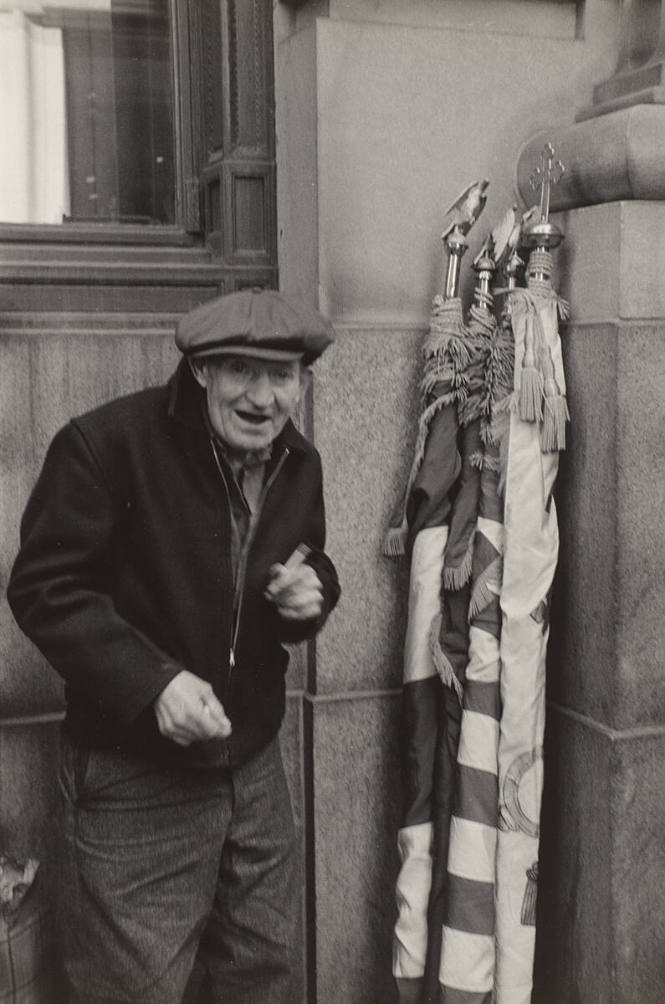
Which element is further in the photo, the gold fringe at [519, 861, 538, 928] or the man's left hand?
the gold fringe at [519, 861, 538, 928]

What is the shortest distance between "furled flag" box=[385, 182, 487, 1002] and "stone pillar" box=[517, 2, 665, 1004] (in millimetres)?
317

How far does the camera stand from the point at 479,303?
11.7 feet

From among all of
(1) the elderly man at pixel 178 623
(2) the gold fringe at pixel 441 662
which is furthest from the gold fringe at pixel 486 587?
(1) the elderly man at pixel 178 623

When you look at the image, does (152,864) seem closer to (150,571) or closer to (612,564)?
(150,571)

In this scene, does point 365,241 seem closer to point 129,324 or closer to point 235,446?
point 129,324

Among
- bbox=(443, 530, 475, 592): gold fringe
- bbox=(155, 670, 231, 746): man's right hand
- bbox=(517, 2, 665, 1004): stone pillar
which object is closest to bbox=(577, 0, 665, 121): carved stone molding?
bbox=(517, 2, 665, 1004): stone pillar

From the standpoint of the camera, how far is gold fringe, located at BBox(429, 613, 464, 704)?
3.46m

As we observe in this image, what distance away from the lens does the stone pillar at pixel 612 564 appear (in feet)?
11.0

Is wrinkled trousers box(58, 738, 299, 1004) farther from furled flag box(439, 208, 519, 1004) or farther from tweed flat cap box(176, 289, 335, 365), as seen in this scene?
tweed flat cap box(176, 289, 335, 365)

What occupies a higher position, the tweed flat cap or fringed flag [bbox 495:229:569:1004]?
the tweed flat cap

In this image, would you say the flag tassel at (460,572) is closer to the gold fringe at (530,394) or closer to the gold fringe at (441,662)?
the gold fringe at (441,662)

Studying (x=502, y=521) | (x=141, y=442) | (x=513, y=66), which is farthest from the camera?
(x=513, y=66)

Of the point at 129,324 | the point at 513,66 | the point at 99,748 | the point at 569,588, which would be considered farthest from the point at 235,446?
the point at 513,66

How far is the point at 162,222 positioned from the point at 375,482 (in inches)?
40.9
